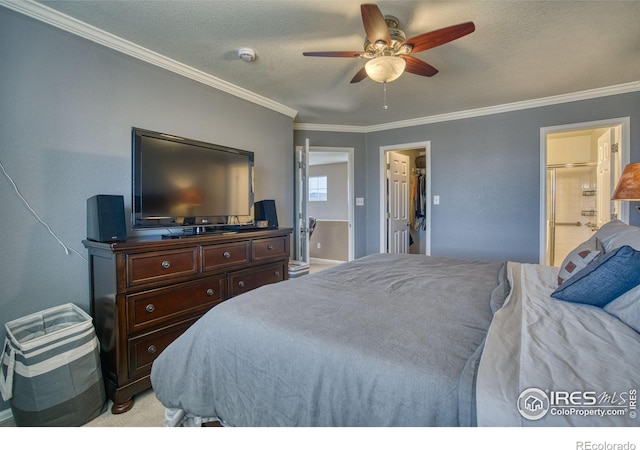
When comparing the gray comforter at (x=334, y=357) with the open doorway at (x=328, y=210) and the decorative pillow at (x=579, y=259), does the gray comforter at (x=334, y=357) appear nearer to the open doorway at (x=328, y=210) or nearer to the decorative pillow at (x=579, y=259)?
the decorative pillow at (x=579, y=259)

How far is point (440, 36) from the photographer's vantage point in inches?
68.6

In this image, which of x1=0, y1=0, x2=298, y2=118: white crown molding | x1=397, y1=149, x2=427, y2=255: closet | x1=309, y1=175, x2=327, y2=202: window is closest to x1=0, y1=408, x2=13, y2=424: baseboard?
x1=0, y1=0, x2=298, y2=118: white crown molding

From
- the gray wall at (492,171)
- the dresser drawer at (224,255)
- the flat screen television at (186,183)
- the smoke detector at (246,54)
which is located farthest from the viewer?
the gray wall at (492,171)

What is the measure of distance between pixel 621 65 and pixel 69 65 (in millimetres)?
4248

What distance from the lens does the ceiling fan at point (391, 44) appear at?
1.66 m

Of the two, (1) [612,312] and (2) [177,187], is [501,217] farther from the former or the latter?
(2) [177,187]

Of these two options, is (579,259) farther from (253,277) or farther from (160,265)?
(160,265)

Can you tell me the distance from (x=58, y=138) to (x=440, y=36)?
7.85ft

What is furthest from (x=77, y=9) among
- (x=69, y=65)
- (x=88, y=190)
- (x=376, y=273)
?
(x=376, y=273)

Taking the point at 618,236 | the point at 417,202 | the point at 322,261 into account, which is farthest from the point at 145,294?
the point at 417,202

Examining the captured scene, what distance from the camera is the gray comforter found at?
2.64 feet

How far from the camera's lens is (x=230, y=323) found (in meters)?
1.18

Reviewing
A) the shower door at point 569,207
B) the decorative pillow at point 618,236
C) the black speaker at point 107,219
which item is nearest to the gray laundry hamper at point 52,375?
the black speaker at point 107,219

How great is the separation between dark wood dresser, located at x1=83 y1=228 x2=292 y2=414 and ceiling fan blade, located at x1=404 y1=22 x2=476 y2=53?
5.95 feet
